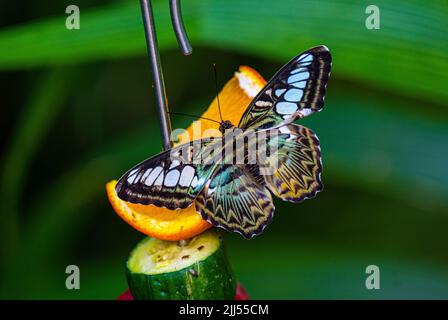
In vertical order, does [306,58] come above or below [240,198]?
above

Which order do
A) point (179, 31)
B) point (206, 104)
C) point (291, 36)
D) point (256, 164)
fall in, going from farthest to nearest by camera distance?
point (206, 104) → point (291, 36) → point (256, 164) → point (179, 31)

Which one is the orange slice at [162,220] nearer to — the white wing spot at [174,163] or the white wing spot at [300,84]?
the white wing spot at [174,163]

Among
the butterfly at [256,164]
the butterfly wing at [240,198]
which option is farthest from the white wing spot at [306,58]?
the butterfly wing at [240,198]

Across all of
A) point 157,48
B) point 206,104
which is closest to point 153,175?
point 157,48

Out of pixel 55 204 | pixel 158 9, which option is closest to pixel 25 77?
pixel 55 204

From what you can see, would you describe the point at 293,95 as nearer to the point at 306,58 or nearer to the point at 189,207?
the point at 306,58

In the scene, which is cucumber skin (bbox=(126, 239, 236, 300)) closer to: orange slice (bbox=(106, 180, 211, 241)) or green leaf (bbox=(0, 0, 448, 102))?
orange slice (bbox=(106, 180, 211, 241))

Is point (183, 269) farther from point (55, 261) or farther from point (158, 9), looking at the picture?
point (55, 261)
